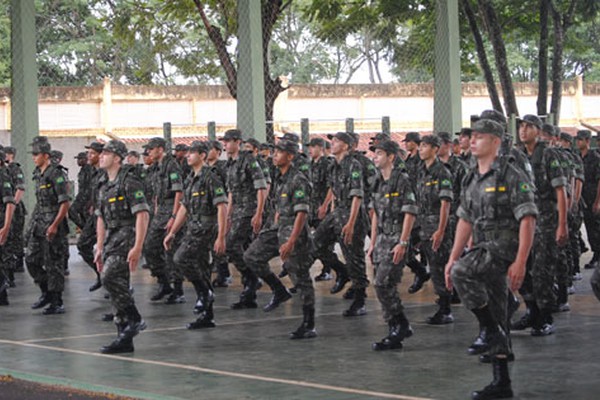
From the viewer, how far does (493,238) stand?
8852 millimetres

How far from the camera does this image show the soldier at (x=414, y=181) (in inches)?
577

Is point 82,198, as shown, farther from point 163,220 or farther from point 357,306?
point 357,306

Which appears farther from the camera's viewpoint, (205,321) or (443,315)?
(205,321)

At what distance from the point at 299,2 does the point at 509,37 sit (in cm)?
1373

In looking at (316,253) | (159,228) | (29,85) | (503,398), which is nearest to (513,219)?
(503,398)

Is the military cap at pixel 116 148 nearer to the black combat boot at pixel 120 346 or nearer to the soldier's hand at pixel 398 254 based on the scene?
the black combat boot at pixel 120 346

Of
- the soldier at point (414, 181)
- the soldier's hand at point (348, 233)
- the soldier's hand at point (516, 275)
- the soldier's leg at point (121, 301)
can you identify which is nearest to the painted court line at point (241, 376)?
the soldier's leg at point (121, 301)

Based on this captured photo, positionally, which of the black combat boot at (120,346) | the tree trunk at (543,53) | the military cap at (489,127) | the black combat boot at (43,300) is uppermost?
the tree trunk at (543,53)

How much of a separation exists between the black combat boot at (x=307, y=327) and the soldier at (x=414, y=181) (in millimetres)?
2533

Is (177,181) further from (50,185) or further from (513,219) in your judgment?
(513,219)

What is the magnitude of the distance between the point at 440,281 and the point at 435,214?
1163 millimetres

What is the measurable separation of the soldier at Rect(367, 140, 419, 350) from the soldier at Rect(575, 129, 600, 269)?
6.95 meters

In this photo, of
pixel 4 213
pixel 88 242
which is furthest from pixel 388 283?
pixel 88 242

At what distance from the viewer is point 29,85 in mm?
22953
